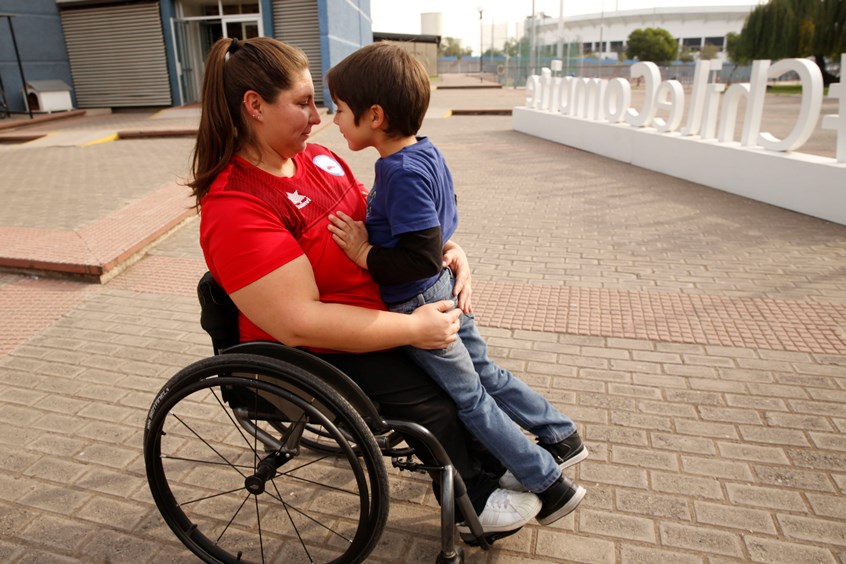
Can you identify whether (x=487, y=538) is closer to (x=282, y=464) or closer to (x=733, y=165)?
(x=282, y=464)

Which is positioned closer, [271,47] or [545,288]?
[271,47]

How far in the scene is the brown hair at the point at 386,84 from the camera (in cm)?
167

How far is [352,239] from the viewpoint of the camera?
5.59 ft

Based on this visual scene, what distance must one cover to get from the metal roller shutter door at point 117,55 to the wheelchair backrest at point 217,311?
1914 centimetres

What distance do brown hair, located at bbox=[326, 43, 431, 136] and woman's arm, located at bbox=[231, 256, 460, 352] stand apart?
470 millimetres

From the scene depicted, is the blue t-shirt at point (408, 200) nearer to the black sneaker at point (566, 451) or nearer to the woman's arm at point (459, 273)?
the woman's arm at point (459, 273)

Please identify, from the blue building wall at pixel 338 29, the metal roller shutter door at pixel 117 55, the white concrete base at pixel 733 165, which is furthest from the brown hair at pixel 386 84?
the metal roller shutter door at pixel 117 55

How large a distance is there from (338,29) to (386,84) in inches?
718

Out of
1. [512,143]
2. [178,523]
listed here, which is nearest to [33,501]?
[178,523]

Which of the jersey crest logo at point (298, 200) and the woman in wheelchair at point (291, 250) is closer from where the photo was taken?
the woman in wheelchair at point (291, 250)

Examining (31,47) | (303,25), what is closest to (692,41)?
(303,25)

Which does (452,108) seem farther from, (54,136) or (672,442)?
(672,442)

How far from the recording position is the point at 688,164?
8047 mm

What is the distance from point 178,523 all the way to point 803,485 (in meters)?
2.22
